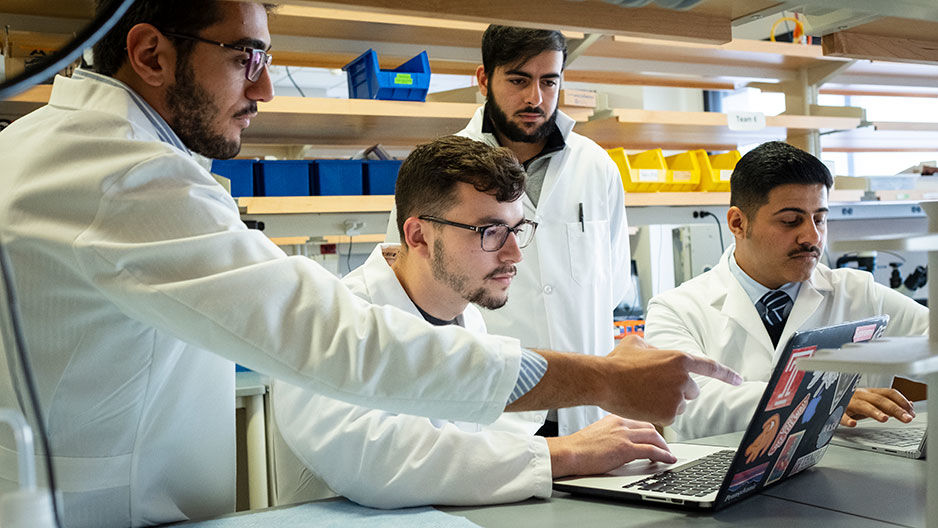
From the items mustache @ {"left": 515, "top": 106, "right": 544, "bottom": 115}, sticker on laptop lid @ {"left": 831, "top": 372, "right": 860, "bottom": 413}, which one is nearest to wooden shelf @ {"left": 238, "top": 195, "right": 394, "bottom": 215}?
mustache @ {"left": 515, "top": 106, "right": 544, "bottom": 115}

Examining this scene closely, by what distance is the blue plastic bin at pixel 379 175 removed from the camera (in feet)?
9.48

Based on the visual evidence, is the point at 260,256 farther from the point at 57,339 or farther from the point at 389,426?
the point at 389,426

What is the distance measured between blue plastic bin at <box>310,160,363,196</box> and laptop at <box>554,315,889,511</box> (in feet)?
5.63

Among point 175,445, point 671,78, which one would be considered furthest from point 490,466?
point 671,78

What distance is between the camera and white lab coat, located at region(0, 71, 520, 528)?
924 millimetres

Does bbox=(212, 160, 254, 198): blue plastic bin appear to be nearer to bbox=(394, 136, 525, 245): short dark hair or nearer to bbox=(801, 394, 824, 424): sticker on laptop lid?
bbox=(394, 136, 525, 245): short dark hair

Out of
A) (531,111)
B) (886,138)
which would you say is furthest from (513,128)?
(886,138)

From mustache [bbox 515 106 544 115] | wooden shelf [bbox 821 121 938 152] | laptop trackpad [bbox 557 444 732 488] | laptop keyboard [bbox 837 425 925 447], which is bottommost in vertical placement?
laptop keyboard [bbox 837 425 925 447]

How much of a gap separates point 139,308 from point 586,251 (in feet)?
5.22

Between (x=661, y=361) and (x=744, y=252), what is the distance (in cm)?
125

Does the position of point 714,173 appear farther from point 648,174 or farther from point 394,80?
point 394,80

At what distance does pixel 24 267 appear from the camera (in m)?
1.01

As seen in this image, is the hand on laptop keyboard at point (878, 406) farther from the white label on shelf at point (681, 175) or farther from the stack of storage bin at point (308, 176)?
the white label on shelf at point (681, 175)

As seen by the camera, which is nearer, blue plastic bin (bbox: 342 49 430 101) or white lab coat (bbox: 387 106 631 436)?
white lab coat (bbox: 387 106 631 436)
